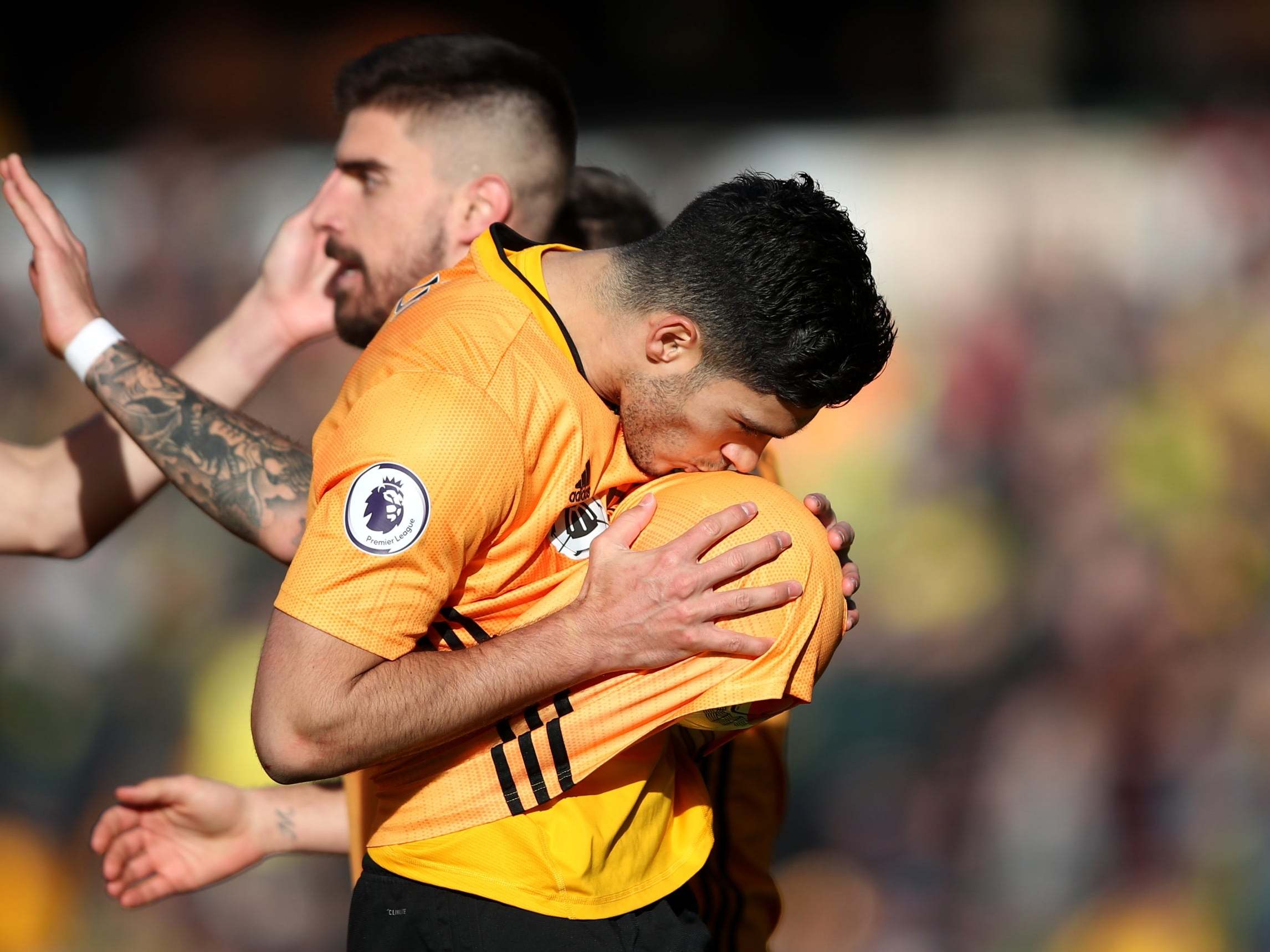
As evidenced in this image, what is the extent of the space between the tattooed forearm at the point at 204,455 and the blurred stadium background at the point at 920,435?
9.37 ft

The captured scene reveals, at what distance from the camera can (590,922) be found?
1.69 m

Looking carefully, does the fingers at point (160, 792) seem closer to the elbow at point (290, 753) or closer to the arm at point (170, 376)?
the arm at point (170, 376)

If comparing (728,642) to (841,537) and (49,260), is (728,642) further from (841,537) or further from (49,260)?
(49,260)

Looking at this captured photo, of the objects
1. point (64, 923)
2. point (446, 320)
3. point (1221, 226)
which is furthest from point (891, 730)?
point (446, 320)

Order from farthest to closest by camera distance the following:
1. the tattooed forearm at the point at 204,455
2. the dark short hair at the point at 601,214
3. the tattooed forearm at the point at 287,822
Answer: the dark short hair at the point at 601,214
the tattooed forearm at the point at 287,822
the tattooed forearm at the point at 204,455

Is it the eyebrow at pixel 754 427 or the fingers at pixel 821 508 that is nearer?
the eyebrow at pixel 754 427

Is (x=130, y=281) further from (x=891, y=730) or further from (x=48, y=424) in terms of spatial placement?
(x=891, y=730)

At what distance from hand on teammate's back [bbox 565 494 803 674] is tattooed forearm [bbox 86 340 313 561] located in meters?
0.79

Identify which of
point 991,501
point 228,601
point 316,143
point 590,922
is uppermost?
point 316,143

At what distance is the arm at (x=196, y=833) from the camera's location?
100 inches

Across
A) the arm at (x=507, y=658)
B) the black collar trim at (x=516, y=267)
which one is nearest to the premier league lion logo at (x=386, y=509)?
the arm at (x=507, y=658)

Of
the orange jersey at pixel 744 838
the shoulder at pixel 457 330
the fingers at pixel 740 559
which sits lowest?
the orange jersey at pixel 744 838

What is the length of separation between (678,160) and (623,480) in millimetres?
4370

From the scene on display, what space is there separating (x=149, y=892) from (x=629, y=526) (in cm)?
156
